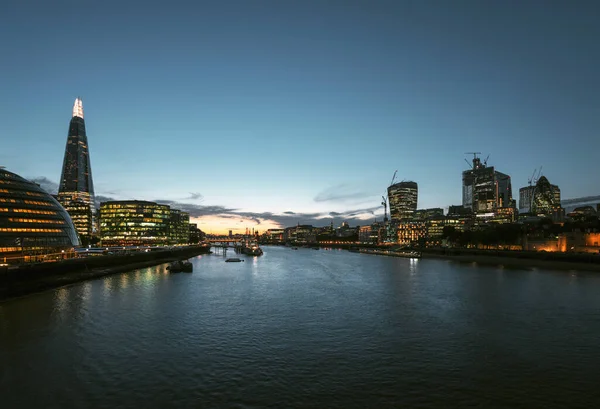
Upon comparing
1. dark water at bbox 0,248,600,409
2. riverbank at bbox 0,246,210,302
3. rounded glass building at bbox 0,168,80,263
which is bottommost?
dark water at bbox 0,248,600,409

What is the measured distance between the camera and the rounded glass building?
69.6 m

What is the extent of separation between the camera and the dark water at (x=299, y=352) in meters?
17.7

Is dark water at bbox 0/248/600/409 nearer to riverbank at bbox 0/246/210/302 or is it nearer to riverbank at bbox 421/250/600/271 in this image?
riverbank at bbox 0/246/210/302

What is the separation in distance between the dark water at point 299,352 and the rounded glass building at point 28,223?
1277 inches

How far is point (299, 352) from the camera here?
79.8ft

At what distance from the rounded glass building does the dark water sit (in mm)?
32441

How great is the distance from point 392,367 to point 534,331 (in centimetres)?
1548

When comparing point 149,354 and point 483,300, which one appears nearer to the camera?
point 149,354

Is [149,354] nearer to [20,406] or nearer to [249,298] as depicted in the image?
[20,406]

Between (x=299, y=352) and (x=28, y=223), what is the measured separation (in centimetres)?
7430

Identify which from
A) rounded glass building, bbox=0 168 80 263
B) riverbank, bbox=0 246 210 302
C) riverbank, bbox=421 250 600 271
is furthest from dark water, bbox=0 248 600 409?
riverbank, bbox=421 250 600 271

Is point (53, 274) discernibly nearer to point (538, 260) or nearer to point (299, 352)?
point (299, 352)

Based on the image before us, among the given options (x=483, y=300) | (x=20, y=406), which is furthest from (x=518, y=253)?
(x=20, y=406)

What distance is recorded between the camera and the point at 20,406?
16281mm
